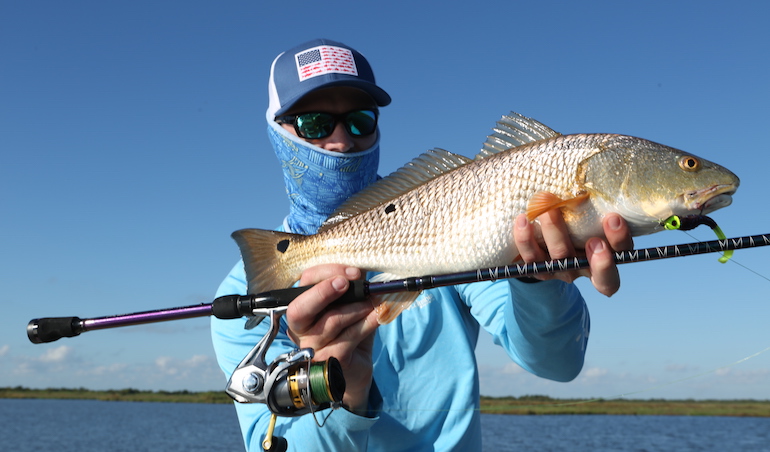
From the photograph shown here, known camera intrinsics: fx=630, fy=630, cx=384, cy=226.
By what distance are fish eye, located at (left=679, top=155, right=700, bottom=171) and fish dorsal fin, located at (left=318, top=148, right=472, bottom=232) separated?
107 cm

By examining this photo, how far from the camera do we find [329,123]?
15.9 feet

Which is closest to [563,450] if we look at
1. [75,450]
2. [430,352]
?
[75,450]

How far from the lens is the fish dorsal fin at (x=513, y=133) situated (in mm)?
3211

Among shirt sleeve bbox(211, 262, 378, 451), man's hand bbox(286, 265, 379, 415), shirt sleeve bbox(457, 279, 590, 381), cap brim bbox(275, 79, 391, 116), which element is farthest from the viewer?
cap brim bbox(275, 79, 391, 116)

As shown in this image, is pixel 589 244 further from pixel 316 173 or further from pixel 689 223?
pixel 316 173

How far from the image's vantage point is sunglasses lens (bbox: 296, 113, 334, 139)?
4836mm

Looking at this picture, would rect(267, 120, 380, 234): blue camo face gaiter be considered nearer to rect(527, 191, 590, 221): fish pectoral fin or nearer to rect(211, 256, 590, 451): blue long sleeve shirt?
rect(211, 256, 590, 451): blue long sleeve shirt

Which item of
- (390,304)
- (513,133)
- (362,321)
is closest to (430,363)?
(362,321)

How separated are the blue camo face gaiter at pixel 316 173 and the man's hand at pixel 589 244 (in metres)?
2.12

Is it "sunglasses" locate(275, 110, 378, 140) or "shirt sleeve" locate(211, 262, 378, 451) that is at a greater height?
"sunglasses" locate(275, 110, 378, 140)

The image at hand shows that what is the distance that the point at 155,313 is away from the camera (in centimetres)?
341

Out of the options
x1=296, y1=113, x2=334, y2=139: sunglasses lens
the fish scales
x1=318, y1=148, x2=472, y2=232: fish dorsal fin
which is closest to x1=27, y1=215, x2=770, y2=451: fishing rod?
the fish scales

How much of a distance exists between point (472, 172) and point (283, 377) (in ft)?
4.58

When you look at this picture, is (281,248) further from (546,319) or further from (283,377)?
(546,319)
